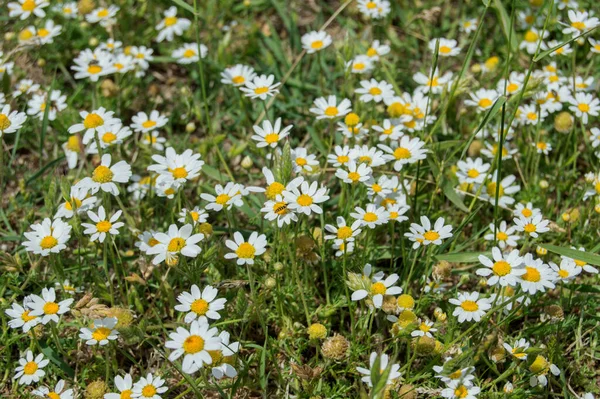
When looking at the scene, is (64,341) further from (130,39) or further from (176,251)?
(130,39)

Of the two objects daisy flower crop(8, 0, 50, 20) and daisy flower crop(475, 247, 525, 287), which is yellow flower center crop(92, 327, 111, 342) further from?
daisy flower crop(8, 0, 50, 20)

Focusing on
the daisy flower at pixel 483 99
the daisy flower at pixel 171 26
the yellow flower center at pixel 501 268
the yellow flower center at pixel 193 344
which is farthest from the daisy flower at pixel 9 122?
the daisy flower at pixel 483 99

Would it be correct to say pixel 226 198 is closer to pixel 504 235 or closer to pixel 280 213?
pixel 280 213

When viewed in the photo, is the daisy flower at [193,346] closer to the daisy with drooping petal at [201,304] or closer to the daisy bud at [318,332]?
the daisy with drooping petal at [201,304]

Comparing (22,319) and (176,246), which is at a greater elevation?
(176,246)

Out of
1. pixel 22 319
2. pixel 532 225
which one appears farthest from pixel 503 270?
pixel 22 319

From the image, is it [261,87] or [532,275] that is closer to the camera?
[532,275]

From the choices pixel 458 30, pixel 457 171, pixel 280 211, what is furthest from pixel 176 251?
pixel 458 30
